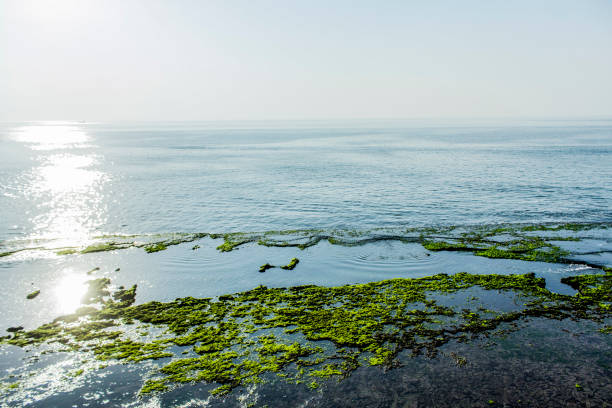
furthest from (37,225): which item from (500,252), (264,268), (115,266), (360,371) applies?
(500,252)

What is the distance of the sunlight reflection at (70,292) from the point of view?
16422 millimetres

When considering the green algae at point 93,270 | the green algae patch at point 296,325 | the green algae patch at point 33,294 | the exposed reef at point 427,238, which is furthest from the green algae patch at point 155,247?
the green algae patch at point 33,294

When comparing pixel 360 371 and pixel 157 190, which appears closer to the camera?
pixel 360 371

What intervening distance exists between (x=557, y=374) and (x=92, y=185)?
49.7m

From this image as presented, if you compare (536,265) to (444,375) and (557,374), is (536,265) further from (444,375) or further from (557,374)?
(444,375)

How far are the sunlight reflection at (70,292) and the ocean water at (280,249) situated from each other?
88 mm

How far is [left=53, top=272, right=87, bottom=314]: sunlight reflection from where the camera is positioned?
16.4 meters

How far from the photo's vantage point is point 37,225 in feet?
96.9

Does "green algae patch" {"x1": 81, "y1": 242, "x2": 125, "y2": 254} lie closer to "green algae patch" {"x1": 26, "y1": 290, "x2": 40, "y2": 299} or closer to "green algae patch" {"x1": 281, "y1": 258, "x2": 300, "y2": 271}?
"green algae patch" {"x1": 26, "y1": 290, "x2": 40, "y2": 299}

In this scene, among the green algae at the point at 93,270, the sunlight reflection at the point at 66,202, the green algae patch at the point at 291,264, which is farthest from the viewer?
the sunlight reflection at the point at 66,202

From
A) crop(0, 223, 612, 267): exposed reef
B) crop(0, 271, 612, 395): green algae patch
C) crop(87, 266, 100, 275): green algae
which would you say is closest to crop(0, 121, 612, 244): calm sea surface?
crop(0, 223, 612, 267): exposed reef

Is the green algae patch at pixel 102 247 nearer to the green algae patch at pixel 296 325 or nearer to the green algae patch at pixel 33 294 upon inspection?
the green algae patch at pixel 33 294

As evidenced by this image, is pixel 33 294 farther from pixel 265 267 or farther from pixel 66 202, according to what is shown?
pixel 66 202

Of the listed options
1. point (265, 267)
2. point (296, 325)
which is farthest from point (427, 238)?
point (296, 325)
